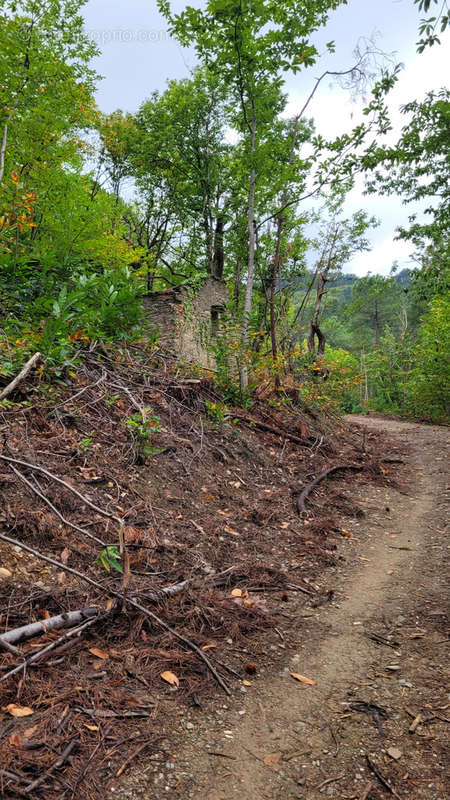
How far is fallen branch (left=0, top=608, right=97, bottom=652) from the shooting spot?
224 cm

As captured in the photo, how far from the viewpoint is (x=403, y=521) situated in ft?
17.4

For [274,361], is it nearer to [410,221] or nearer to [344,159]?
[344,159]

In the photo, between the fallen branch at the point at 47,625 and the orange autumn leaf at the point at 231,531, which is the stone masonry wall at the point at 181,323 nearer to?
the orange autumn leaf at the point at 231,531

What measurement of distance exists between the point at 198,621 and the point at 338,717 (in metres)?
1.02

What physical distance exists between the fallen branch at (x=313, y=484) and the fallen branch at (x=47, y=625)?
124 inches

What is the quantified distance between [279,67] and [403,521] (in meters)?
8.32

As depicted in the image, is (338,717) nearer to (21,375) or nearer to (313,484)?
(313,484)

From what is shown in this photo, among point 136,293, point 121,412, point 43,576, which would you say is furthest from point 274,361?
point 43,576

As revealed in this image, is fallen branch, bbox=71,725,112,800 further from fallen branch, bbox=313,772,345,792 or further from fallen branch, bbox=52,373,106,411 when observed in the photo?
fallen branch, bbox=52,373,106,411

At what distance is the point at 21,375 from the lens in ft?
14.9

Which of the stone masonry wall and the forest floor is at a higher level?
the stone masonry wall

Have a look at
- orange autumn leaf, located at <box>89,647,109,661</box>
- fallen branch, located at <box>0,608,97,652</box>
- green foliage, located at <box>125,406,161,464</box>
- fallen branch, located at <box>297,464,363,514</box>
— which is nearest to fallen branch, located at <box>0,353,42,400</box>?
green foliage, located at <box>125,406,161,464</box>

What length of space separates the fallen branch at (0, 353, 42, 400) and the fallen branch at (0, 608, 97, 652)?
2544 mm

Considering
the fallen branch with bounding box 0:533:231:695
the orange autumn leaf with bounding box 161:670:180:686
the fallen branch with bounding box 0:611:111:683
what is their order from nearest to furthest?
1. the fallen branch with bounding box 0:611:111:683
2. the orange autumn leaf with bounding box 161:670:180:686
3. the fallen branch with bounding box 0:533:231:695
